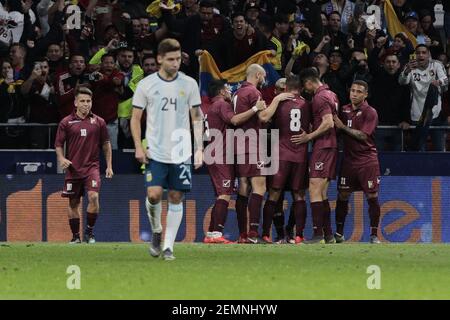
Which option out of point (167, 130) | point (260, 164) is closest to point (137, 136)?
point (167, 130)

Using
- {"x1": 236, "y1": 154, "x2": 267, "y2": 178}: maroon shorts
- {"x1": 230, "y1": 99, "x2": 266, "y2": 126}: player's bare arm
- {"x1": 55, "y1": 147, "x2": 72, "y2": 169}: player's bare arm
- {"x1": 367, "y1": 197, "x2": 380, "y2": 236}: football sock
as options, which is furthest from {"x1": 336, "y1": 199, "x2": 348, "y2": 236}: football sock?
{"x1": 55, "y1": 147, "x2": 72, "y2": 169}: player's bare arm

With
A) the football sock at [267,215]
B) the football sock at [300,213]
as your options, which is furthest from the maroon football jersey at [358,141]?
the football sock at [267,215]

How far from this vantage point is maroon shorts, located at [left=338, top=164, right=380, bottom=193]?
20625 millimetres

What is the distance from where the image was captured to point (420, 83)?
2378 cm

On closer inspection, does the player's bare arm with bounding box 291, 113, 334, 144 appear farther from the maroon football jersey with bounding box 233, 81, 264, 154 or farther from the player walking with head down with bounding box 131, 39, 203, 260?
the player walking with head down with bounding box 131, 39, 203, 260

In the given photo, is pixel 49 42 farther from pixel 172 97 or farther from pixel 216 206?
pixel 172 97

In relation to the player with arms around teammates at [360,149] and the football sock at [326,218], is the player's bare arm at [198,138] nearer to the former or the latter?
the player with arms around teammates at [360,149]

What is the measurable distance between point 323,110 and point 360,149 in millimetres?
1023

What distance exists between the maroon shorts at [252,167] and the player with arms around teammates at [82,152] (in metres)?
1.94

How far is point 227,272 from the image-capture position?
46.5 ft

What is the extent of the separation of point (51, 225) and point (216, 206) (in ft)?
12.5

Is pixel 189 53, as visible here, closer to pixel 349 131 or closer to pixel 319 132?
pixel 349 131

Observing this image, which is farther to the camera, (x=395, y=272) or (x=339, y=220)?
(x=339, y=220)

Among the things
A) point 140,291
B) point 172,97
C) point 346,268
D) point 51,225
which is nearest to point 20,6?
point 51,225
